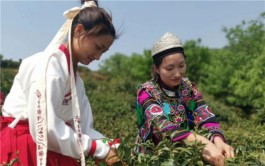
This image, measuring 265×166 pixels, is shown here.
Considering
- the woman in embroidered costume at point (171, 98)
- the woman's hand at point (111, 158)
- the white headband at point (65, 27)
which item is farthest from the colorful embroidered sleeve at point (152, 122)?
the white headband at point (65, 27)

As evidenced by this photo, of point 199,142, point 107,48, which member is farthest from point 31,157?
point 199,142

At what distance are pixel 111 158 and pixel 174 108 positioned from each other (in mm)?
708

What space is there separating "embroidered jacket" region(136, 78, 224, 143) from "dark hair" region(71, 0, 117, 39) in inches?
19.8

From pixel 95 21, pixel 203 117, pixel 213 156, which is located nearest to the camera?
pixel 213 156

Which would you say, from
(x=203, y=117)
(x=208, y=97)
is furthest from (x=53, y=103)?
(x=208, y=97)

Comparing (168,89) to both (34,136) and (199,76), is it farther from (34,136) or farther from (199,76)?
(199,76)

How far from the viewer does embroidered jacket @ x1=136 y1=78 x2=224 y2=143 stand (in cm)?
236

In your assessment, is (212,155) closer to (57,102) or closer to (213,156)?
(213,156)

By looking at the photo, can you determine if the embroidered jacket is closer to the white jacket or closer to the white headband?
the white jacket

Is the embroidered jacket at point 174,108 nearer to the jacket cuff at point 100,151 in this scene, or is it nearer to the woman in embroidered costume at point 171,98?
the woman in embroidered costume at point 171,98

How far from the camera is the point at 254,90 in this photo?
1329 cm

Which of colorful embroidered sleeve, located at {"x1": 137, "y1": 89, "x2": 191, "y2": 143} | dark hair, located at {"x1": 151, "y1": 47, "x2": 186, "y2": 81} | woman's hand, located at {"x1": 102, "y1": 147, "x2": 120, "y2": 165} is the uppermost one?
dark hair, located at {"x1": 151, "y1": 47, "x2": 186, "y2": 81}

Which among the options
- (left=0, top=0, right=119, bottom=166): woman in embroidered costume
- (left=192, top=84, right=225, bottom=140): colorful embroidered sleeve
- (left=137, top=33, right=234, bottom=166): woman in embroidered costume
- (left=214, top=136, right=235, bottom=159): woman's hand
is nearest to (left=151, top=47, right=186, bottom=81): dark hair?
(left=137, top=33, right=234, bottom=166): woman in embroidered costume

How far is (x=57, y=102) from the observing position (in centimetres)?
189
